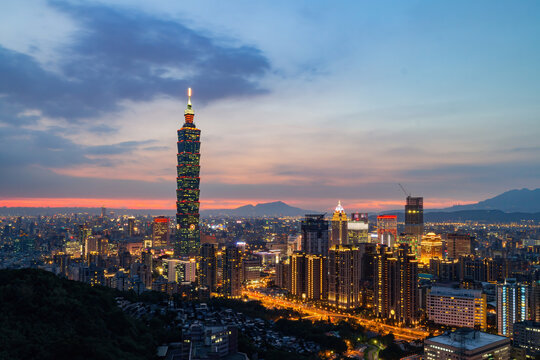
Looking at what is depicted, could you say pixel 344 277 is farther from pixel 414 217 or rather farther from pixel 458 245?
pixel 414 217

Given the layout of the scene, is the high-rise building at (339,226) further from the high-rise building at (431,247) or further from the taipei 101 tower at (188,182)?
the taipei 101 tower at (188,182)

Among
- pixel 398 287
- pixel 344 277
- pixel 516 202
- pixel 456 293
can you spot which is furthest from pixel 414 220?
pixel 516 202

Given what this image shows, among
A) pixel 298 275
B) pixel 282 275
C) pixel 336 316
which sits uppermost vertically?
pixel 298 275

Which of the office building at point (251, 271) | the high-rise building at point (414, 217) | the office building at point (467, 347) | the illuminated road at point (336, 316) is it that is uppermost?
the high-rise building at point (414, 217)

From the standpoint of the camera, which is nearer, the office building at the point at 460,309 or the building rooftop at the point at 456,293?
the office building at the point at 460,309

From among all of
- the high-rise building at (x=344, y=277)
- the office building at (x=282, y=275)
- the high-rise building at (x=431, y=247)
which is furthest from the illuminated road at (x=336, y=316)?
the high-rise building at (x=431, y=247)

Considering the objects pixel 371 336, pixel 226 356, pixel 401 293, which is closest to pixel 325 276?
pixel 401 293
